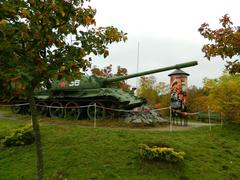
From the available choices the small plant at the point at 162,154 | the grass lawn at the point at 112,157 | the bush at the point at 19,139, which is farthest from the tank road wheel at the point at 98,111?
the small plant at the point at 162,154

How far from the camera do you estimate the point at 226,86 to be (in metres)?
19.1

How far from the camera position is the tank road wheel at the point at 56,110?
71.7 ft

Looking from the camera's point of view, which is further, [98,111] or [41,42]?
[98,111]

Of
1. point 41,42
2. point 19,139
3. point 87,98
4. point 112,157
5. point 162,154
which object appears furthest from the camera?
point 87,98

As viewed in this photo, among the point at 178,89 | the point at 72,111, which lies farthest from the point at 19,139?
the point at 178,89

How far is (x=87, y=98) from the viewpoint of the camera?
2089 centimetres

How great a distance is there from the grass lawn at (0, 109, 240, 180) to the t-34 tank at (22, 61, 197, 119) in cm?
528

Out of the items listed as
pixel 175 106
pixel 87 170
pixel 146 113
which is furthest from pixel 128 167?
pixel 175 106

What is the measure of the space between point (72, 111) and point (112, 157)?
1000 cm

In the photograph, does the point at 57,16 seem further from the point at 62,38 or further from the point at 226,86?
the point at 226,86

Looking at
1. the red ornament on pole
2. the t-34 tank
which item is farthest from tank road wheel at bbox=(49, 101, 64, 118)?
the red ornament on pole

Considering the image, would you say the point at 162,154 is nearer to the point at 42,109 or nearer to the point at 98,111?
the point at 98,111

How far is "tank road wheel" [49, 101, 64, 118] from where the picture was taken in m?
21.9

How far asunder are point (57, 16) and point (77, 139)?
22.7ft
